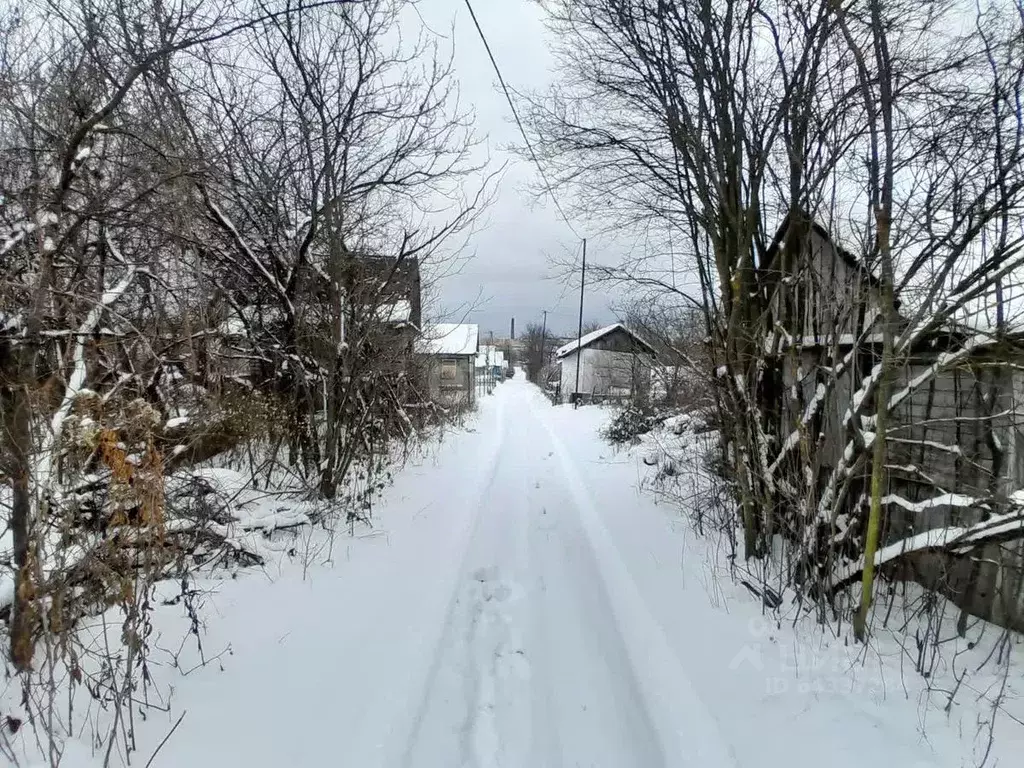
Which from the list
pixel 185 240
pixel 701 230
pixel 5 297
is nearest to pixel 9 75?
pixel 185 240

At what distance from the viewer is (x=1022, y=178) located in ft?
9.48

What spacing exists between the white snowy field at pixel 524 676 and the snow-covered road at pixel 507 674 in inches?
0.5

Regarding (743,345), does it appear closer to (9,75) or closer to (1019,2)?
(1019,2)

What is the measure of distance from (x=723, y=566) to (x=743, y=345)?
1948 millimetres

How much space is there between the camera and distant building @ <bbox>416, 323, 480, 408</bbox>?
1215 centimetres

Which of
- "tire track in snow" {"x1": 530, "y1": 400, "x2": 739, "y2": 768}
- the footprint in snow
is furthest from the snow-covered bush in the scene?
the footprint in snow

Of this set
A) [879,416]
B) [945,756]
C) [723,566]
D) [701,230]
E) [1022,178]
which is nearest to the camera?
[945,756]

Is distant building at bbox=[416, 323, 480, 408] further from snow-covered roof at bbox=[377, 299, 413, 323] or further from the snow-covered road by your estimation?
the snow-covered road

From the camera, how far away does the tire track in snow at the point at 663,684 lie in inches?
97.5

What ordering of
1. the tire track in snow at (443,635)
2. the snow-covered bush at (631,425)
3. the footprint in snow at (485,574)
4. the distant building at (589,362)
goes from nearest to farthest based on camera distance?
the tire track in snow at (443,635), the footprint in snow at (485,574), the snow-covered bush at (631,425), the distant building at (589,362)

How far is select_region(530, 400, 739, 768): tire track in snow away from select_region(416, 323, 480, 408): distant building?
7170mm

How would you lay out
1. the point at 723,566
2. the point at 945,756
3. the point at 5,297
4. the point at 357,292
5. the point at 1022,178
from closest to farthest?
the point at 945,756 < the point at 5,297 < the point at 1022,178 < the point at 723,566 < the point at 357,292

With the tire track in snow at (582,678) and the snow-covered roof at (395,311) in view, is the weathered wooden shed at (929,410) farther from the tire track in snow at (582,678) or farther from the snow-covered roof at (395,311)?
the snow-covered roof at (395,311)

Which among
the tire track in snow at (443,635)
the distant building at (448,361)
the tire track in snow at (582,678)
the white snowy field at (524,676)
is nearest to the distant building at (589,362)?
the distant building at (448,361)
